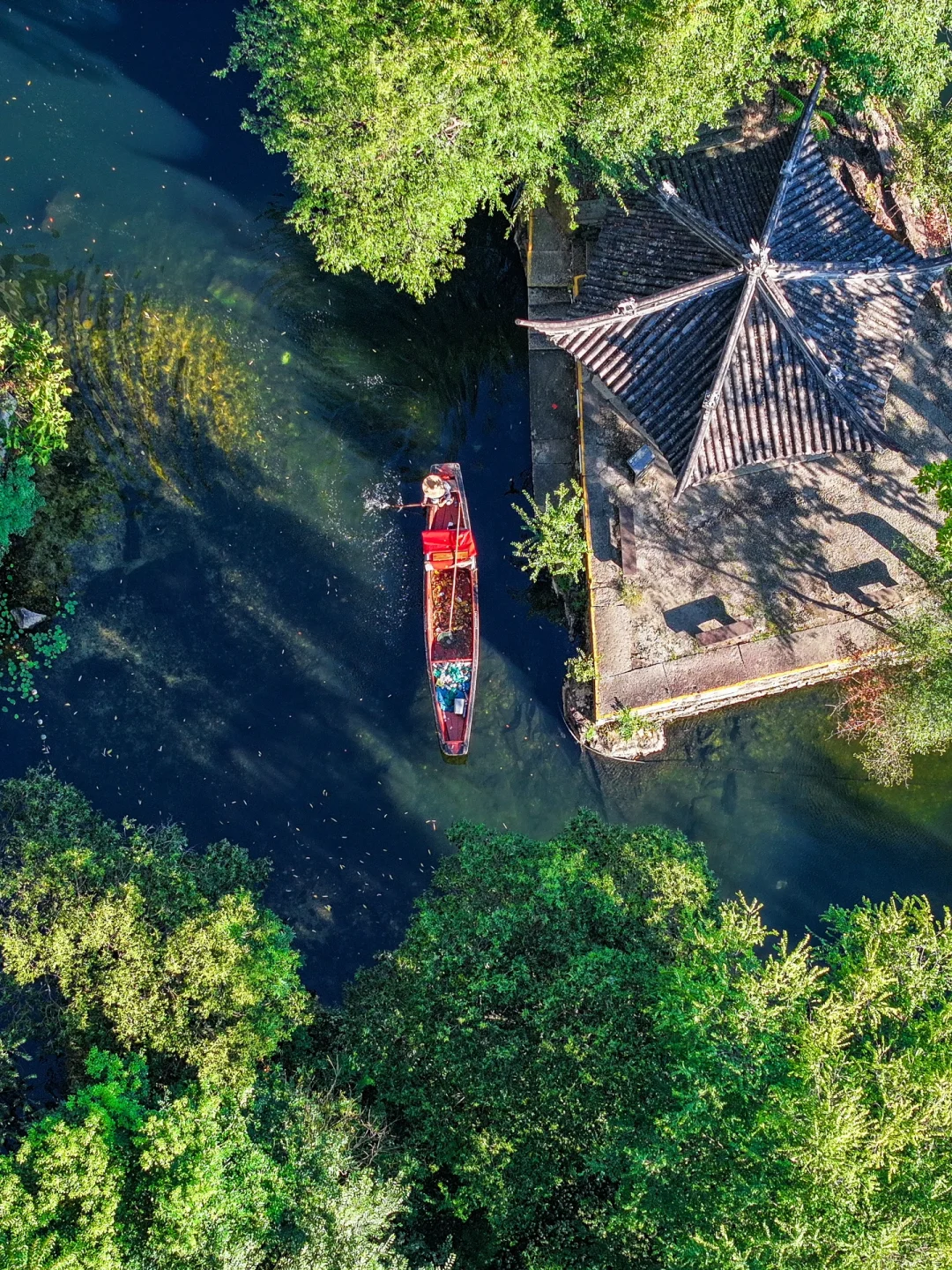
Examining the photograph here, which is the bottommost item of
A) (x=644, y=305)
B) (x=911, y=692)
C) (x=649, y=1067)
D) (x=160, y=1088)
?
(x=160, y=1088)

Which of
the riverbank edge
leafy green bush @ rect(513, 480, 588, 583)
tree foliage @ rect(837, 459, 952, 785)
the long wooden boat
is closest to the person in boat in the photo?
the long wooden boat

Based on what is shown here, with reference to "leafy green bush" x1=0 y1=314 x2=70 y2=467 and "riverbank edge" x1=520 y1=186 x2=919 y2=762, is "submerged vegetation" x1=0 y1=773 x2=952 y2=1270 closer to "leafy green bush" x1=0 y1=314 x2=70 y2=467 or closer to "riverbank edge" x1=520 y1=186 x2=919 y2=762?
"riverbank edge" x1=520 y1=186 x2=919 y2=762

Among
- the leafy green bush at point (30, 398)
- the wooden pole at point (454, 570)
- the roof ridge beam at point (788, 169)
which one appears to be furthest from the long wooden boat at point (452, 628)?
the roof ridge beam at point (788, 169)

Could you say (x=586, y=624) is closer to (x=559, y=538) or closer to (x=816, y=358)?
(x=559, y=538)

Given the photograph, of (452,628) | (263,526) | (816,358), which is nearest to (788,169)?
(816,358)

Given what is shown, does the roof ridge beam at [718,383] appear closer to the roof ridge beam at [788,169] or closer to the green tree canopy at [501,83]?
the roof ridge beam at [788,169]
